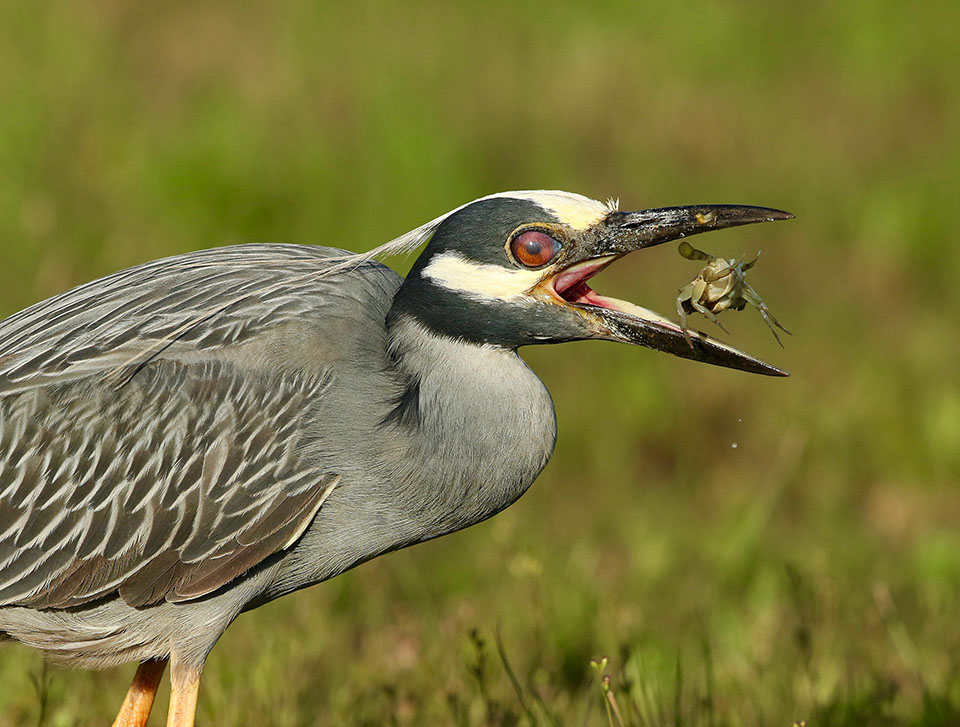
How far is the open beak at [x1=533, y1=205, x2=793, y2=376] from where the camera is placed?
14.4 ft

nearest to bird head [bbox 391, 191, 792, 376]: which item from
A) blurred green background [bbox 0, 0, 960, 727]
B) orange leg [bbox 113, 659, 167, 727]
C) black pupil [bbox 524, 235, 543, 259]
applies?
black pupil [bbox 524, 235, 543, 259]

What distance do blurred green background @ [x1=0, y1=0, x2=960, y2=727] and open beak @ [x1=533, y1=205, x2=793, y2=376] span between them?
43.0 inches

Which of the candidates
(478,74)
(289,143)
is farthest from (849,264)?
(289,143)

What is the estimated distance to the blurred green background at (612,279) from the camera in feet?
17.8

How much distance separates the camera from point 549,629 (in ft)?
20.0

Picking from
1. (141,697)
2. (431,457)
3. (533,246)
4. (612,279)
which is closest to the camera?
(533,246)

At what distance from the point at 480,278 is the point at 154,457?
138 cm

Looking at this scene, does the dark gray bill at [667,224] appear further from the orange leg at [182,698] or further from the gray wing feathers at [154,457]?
the orange leg at [182,698]

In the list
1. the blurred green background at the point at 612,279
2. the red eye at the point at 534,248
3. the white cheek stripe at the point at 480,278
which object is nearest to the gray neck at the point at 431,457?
the white cheek stripe at the point at 480,278

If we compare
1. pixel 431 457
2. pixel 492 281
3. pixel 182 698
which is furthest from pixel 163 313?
pixel 182 698

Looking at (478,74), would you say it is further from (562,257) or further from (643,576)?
(562,257)

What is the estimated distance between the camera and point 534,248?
4383mm

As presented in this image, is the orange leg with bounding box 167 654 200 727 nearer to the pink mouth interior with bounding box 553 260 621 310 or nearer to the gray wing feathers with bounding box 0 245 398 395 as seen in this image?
the gray wing feathers with bounding box 0 245 398 395

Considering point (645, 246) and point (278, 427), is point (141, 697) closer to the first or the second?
point (278, 427)
